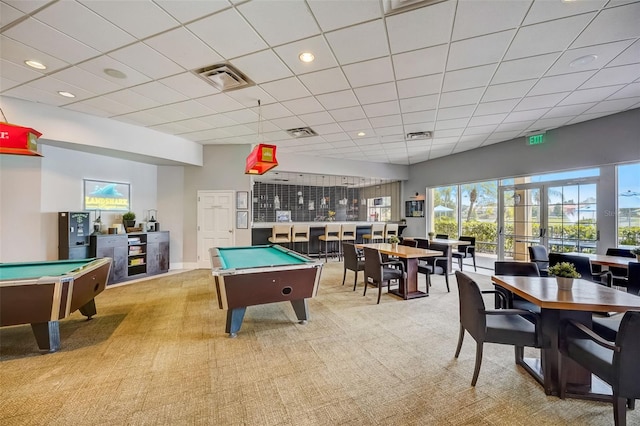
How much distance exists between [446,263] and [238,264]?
381 centimetres

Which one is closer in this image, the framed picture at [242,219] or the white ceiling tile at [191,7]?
the white ceiling tile at [191,7]

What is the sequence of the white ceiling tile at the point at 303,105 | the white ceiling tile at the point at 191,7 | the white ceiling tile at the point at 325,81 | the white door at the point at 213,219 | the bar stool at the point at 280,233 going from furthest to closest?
the bar stool at the point at 280,233 < the white door at the point at 213,219 < the white ceiling tile at the point at 303,105 < the white ceiling tile at the point at 325,81 < the white ceiling tile at the point at 191,7

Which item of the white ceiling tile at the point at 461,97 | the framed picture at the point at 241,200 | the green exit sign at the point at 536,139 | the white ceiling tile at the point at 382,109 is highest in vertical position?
the white ceiling tile at the point at 382,109

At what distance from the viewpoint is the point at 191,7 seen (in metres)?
2.33

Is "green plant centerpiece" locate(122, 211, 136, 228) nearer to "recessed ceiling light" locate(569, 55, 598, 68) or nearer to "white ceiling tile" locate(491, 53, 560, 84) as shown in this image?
"white ceiling tile" locate(491, 53, 560, 84)

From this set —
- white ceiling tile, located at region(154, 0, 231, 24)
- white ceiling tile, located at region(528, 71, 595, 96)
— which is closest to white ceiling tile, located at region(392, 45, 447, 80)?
white ceiling tile, located at region(528, 71, 595, 96)

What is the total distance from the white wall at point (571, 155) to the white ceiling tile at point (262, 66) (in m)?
5.90

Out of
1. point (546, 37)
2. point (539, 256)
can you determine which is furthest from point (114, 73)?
point (539, 256)

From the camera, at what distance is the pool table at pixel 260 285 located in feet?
9.75

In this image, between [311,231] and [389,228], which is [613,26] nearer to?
[389,228]

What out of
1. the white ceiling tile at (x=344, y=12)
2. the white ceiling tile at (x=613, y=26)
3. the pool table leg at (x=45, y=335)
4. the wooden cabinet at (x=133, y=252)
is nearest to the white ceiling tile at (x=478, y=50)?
the white ceiling tile at (x=613, y=26)

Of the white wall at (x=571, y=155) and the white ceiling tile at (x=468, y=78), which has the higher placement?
the white ceiling tile at (x=468, y=78)

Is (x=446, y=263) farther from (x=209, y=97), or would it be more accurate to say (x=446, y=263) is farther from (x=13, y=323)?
(x=13, y=323)

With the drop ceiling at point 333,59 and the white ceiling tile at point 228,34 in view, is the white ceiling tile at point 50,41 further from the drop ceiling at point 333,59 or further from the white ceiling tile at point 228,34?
the white ceiling tile at point 228,34
